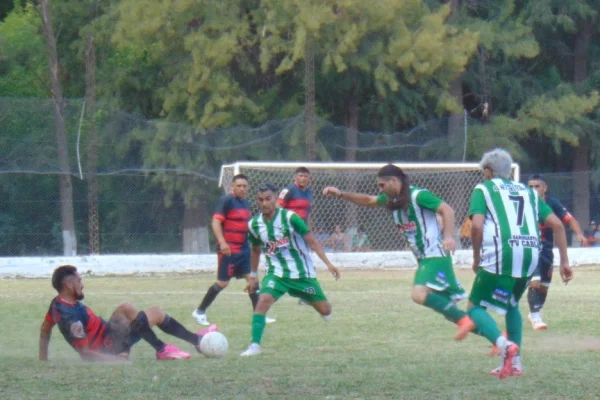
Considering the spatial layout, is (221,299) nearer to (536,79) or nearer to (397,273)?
(397,273)

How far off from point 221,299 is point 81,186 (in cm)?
763

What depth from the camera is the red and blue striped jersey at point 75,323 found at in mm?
8578

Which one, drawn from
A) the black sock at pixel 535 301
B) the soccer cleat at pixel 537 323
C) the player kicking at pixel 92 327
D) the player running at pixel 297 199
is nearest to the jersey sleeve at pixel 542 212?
the player kicking at pixel 92 327

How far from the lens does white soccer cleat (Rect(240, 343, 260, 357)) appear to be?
29.4 ft

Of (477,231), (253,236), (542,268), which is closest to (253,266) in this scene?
(253,236)

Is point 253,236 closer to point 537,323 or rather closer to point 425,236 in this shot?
point 425,236

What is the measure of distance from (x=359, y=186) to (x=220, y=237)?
12285 mm

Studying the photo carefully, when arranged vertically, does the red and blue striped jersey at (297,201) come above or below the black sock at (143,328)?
above

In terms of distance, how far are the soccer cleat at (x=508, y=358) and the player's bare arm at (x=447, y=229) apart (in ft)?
3.73

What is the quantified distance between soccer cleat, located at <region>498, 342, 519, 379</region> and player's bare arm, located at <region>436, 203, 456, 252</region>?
1138 millimetres

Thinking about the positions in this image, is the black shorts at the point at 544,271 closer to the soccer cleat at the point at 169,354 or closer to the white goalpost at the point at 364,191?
the soccer cleat at the point at 169,354

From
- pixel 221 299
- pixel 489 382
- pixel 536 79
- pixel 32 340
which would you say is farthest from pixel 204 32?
pixel 489 382

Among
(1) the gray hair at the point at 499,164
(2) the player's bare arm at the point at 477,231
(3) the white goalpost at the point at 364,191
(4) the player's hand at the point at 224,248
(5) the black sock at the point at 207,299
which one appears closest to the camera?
(2) the player's bare arm at the point at 477,231

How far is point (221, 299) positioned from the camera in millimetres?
15414
